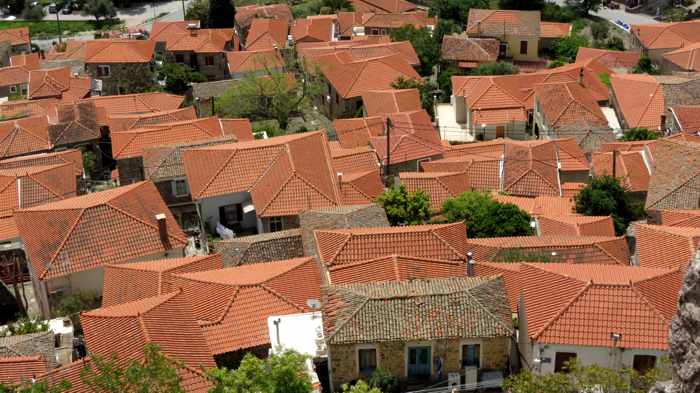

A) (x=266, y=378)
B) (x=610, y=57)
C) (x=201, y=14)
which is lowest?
(x=266, y=378)

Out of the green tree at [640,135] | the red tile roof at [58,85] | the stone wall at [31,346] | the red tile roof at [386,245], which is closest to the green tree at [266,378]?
the stone wall at [31,346]

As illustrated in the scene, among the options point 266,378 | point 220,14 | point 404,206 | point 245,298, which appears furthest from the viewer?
point 220,14

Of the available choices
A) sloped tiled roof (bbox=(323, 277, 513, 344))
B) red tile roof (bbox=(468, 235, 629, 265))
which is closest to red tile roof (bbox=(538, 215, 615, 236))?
red tile roof (bbox=(468, 235, 629, 265))

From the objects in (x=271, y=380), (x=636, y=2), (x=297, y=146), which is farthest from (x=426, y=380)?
(x=636, y=2)

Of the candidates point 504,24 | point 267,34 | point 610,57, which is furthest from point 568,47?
point 267,34

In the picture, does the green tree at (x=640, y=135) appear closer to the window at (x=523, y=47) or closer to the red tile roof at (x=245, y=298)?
the window at (x=523, y=47)

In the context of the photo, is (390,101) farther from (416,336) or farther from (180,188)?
(416,336)
